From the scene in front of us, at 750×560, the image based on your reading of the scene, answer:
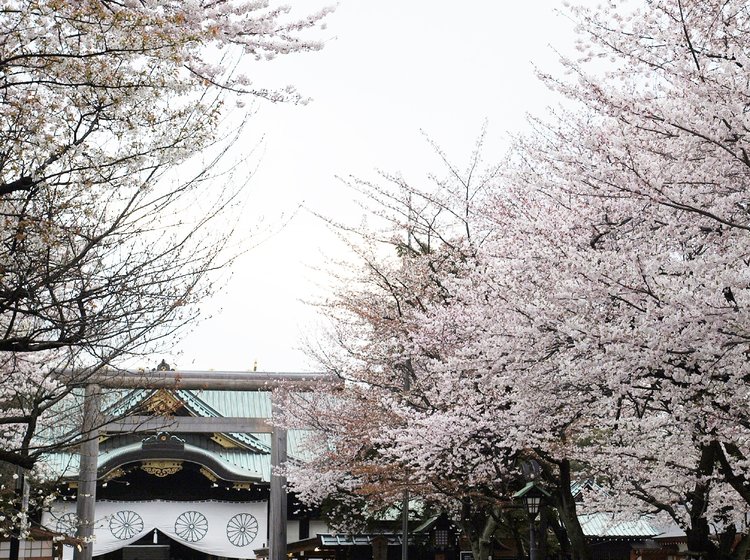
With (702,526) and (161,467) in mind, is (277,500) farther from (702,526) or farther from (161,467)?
(702,526)

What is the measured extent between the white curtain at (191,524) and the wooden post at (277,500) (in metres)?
3.51

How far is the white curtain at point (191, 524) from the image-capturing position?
62.5 feet

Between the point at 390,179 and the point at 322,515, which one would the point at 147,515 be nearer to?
the point at 322,515

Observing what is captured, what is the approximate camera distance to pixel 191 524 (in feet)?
64.2

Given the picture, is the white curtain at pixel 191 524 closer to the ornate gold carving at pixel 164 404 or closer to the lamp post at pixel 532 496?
the ornate gold carving at pixel 164 404

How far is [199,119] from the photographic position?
526 centimetres

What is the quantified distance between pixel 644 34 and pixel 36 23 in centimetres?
410

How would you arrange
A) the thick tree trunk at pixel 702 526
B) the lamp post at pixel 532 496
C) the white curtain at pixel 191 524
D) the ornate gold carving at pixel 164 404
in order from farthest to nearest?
the white curtain at pixel 191 524 → the lamp post at pixel 532 496 → the ornate gold carving at pixel 164 404 → the thick tree trunk at pixel 702 526

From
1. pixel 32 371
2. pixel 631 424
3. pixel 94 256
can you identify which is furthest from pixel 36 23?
pixel 32 371

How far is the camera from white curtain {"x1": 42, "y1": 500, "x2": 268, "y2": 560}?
19.0 meters

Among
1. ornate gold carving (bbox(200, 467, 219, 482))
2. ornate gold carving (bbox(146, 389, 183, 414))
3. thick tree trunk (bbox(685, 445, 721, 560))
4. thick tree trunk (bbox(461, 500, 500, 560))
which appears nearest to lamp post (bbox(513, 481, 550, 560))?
thick tree trunk (bbox(685, 445, 721, 560))

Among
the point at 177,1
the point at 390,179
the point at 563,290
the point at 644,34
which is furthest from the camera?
the point at 390,179

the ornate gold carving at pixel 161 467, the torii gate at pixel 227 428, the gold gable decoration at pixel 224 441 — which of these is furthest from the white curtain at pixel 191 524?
the torii gate at pixel 227 428

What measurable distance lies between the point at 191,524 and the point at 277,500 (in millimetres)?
4104
